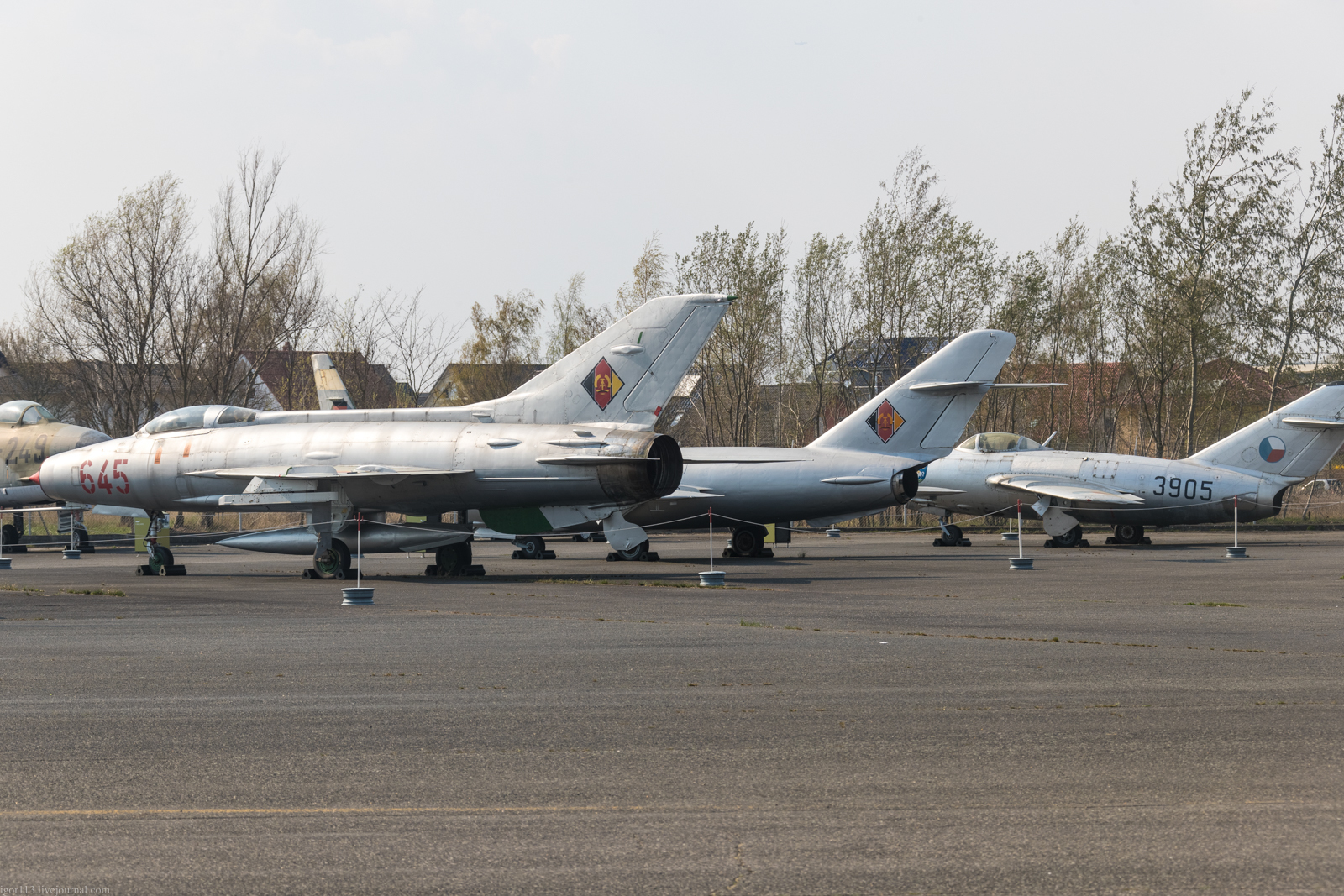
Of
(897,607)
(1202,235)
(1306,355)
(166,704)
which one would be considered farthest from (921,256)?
(166,704)

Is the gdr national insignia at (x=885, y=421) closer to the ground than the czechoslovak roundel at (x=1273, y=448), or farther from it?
farther from it

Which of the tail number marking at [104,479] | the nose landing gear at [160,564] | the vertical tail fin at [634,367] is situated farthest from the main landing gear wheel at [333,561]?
the tail number marking at [104,479]

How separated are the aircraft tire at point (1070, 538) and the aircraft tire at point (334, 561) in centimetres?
1828

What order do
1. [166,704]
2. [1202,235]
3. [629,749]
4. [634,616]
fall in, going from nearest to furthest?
1. [629,749]
2. [166,704]
3. [634,616]
4. [1202,235]

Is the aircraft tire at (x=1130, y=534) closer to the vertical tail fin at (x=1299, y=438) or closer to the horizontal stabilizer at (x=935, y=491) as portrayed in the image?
the vertical tail fin at (x=1299, y=438)

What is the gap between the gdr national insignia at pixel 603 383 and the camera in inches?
792

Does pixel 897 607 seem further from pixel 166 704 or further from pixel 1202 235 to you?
pixel 1202 235

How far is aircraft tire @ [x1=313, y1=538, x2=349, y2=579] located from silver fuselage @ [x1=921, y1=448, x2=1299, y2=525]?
14.8 meters

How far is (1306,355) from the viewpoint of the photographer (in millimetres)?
43406

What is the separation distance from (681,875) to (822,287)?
146ft

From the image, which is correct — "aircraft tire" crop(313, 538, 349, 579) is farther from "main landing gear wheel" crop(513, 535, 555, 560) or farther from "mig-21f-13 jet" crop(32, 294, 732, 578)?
"main landing gear wheel" crop(513, 535, 555, 560)

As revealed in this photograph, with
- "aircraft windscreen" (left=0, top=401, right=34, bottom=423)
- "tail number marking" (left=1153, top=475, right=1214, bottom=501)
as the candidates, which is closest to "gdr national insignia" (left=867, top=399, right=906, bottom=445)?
"tail number marking" (left=1153, top=475, right=1214, bottom=501)

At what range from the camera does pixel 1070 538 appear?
100 ft

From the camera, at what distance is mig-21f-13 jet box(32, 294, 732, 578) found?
63.6 feet
